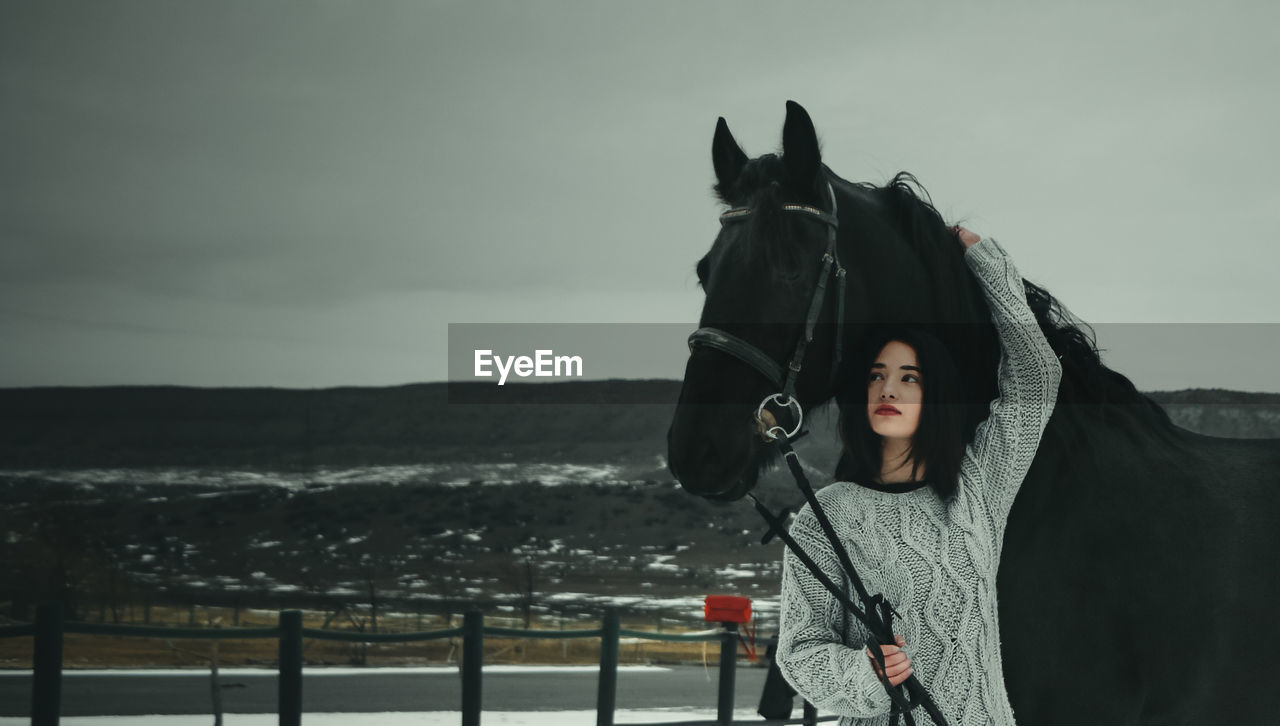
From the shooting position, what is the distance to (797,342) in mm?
2201

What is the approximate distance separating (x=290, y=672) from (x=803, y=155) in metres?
5.51

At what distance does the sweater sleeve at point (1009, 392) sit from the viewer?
7.62 ft

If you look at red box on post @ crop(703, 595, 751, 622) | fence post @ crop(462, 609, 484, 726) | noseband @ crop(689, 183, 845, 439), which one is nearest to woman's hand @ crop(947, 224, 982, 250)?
noseband @ crop(689, 183, 845, 439)

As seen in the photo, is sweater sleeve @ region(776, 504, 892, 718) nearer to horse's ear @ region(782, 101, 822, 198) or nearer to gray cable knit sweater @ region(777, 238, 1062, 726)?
gray cable knit sweater @ region(777, 238, 1062, 726)

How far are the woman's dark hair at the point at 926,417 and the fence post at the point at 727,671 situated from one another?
20.0 feet

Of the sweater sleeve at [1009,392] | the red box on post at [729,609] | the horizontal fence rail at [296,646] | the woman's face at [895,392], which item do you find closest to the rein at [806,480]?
the woman's face at [895,392]

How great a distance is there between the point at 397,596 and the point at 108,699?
55.4 metres

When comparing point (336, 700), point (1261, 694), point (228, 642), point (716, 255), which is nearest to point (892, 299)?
point (716, 255)

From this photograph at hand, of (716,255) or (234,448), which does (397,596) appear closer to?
(234,448)

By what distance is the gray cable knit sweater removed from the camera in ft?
7.09

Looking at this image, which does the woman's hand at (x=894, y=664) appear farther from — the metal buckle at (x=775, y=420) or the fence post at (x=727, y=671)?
the fence post at (x=727, y=671)

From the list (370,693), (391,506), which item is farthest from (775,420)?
(391,506)

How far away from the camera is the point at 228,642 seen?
31.3m

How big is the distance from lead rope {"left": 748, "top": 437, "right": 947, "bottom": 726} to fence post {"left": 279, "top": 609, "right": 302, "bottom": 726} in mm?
5157
